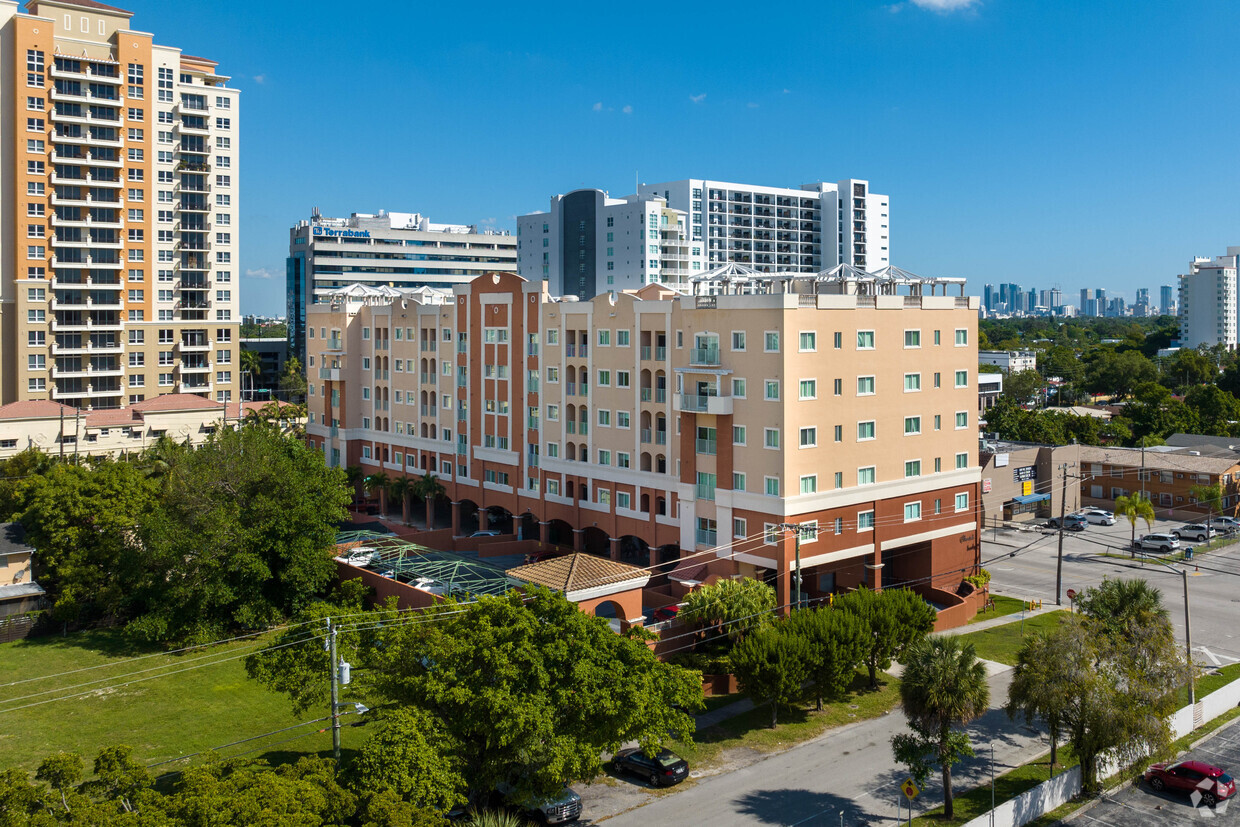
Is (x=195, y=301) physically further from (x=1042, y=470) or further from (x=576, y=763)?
(x=576, y=763)

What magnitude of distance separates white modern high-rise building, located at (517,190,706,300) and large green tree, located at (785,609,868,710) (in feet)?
381

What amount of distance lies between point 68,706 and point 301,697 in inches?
734

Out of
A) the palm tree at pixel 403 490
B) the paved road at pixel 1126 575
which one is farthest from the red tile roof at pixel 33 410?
the paved road at pixel 1126 575

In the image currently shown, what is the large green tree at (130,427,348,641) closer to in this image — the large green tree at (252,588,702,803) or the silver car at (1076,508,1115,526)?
the large green tree at (252,588,702,803)

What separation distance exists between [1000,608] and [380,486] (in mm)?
54474

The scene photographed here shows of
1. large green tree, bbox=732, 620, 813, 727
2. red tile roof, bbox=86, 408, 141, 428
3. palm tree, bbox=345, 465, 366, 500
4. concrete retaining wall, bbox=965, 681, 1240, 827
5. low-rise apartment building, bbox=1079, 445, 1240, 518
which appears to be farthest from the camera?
red tile roof, bbox=86, 408, 141, 428

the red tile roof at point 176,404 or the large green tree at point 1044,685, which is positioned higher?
the red tile roof at point 176,404

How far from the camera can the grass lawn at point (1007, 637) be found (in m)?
58.9

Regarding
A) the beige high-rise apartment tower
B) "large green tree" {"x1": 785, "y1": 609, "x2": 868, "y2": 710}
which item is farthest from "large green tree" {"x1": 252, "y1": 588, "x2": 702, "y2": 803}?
the beige high-rise apartment tower

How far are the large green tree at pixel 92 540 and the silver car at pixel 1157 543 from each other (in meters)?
75.0

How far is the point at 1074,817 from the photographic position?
133 feet

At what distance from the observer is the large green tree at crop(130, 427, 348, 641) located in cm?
6072

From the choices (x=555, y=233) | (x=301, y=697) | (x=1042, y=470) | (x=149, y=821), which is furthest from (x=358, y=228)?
(x=149, y=821)

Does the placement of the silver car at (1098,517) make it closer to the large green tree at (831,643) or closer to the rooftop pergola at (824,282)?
the rooftop pergola at (824,282)
